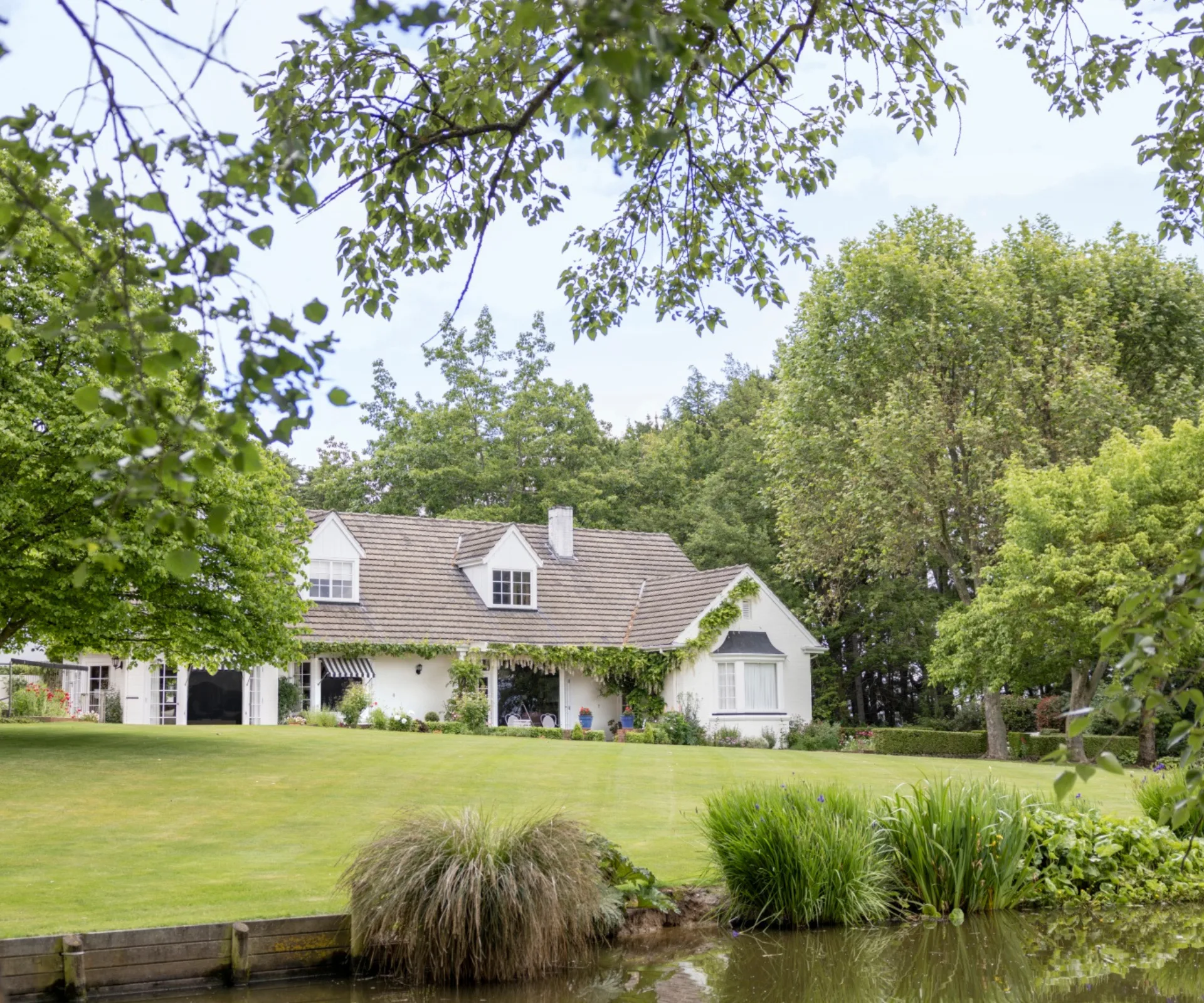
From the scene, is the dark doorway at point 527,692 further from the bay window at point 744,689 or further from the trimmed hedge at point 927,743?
the trimmed hedge at point 927,743

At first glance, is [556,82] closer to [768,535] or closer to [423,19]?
[423,19]

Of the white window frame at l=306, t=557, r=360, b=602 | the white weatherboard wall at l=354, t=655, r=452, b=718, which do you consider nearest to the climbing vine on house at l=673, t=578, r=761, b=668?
the white weatherboard wall at l=354, t=655, r=452, b=718

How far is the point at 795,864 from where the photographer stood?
10.9m

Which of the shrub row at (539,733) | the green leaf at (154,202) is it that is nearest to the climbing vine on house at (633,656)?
the shrub row at (539,733)

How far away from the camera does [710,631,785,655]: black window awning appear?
35.2 metres

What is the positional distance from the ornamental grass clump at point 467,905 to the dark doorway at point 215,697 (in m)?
23.6

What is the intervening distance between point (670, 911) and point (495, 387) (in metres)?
41.2

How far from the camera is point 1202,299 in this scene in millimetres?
34219

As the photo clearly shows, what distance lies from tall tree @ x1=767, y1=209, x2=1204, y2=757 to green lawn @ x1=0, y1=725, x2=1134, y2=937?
10.2m

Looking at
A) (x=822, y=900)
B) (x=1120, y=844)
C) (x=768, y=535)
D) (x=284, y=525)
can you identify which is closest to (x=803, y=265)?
(x=822, y=900)

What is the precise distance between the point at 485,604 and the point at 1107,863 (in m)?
25.5

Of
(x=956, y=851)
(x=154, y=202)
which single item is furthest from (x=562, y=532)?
(x=154, y=202)

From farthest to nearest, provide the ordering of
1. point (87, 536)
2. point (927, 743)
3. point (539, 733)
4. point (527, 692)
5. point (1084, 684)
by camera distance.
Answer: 1. point (527, 692)
2. point (927, 743)
3. point (539, 733)
4. point (1084, 684)
5. point (87, 536)

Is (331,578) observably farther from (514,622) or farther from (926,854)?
(926,854)
